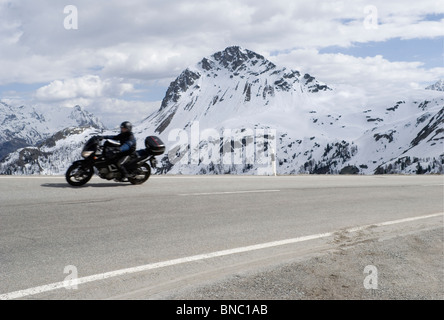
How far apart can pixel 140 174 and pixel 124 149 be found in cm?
105

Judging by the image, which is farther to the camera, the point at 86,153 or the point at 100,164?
the point at 100,164

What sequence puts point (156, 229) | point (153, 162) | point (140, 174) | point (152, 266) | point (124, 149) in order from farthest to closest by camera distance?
Answer: 1. point (153, 162)
2. point (140, 174)
3. point (124, 149)
4. point (156, 229)
5. point (152, 266)

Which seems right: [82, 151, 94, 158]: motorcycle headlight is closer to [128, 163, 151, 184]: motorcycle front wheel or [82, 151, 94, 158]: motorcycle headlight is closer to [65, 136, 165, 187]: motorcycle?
[65, 136, 165, 187]: motorcycle

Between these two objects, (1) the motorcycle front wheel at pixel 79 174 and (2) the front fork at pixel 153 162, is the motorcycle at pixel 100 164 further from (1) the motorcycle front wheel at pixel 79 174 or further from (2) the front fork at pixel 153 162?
(2) the front fork at pixel 153 162

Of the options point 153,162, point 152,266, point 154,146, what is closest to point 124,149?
point 154,146

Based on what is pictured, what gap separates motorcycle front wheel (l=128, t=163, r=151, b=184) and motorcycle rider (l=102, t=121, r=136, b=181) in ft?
0.96

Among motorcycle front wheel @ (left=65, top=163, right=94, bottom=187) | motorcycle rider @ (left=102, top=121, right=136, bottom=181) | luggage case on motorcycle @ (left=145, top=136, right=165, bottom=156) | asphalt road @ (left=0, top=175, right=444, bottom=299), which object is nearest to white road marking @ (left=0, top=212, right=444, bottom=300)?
asphalt road @ (left=0, top=175, right=444, bottom=299)

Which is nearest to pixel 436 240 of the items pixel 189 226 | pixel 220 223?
pixel 220 223

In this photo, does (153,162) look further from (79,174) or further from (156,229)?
(156,229)

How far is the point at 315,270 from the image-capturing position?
5750 mm

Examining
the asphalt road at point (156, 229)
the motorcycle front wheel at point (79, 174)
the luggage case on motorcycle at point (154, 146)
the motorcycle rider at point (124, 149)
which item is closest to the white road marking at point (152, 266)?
the asphalt road at point (156, 229)

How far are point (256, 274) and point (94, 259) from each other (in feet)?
7.41

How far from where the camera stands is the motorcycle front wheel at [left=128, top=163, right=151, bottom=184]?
12.5 metres

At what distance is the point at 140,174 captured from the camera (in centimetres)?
1265
